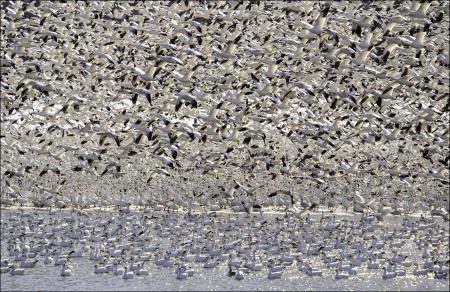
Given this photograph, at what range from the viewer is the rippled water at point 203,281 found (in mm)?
33969

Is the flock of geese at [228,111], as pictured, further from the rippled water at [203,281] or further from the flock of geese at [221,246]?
the rippled water at [203,281]

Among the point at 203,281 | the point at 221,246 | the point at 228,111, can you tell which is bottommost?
the point at 203,281

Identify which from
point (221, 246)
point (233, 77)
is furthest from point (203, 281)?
point (233, 77)

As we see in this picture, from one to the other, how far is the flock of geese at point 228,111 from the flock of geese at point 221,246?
0.13 metres

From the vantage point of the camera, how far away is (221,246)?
138ft

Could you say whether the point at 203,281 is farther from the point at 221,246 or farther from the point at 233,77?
the point at 233,77

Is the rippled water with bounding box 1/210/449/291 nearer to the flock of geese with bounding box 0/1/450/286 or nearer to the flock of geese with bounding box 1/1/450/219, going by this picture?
the flock of geese with bounding box 0/1/450/286

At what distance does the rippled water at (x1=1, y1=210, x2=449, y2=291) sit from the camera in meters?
34.0

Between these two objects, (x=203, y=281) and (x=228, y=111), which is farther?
(x=228, y=111)

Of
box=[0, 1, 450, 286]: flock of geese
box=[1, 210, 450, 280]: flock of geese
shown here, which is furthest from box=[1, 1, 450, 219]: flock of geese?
box=[1, 210, 450, 280]: flock of geese

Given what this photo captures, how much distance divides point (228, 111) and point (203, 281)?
7.64 metres

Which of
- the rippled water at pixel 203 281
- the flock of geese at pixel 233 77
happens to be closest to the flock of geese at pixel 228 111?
the flock of geese at pixel 233 77

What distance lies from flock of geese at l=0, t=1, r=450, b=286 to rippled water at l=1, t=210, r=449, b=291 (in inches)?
24.9

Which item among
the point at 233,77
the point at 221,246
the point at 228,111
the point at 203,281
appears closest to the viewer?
the point at 233,77
